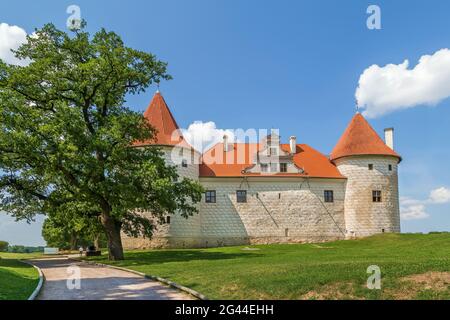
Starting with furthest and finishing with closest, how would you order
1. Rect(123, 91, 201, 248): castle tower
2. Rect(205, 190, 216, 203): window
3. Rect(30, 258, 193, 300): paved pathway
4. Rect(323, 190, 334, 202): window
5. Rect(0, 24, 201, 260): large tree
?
Rect(323, 190, 334, 202): window, Rect(205, 190, 216, 203): window, Rect(123, 91, 201, 248): castle tower, Rect(0, 24, 201, 260): large tree, Rect(30, 258, 193, 300): paved pathway

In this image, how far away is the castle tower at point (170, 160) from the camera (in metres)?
40.2

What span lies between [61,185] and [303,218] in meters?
24.7

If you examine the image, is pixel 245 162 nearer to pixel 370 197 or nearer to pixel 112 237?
pixel 370 197

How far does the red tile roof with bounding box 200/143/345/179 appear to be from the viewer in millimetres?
44875

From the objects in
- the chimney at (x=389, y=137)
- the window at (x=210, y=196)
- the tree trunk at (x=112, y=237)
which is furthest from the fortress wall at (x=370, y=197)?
the tree trunk at (x=112, y=237)

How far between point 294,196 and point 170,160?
530 inches

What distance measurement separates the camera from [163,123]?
1596 inches

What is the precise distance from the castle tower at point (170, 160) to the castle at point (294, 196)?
3.80 ft

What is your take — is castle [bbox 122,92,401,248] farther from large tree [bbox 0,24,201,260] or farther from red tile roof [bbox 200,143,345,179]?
large tree [bbox 0,24,201,260]

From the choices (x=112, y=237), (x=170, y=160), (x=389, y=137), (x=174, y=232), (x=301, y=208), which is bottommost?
(x=174, y=232)

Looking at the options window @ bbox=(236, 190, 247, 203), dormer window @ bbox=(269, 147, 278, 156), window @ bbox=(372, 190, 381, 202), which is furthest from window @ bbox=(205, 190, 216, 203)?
window @ bbox=(372, 190, 381, 202)

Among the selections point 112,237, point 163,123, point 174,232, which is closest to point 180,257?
point 112,237

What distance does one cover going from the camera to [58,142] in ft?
81.7

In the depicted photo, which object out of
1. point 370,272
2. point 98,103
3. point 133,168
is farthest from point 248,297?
point 98,103
